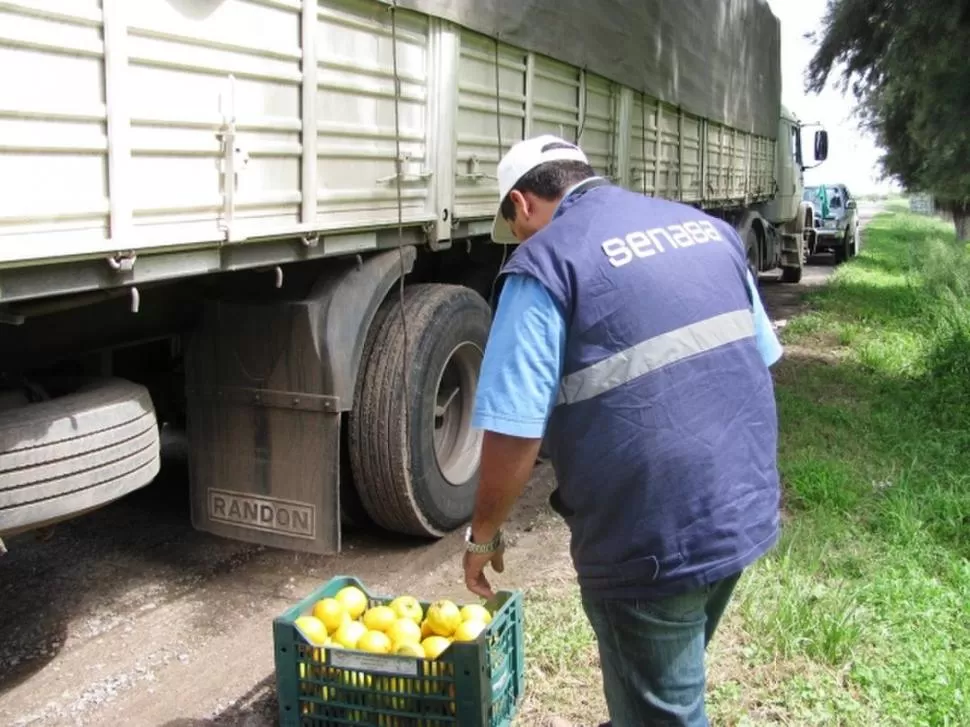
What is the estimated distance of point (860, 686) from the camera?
344cm

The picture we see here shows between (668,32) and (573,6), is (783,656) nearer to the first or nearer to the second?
(573,6)

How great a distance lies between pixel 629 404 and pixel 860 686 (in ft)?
6.12

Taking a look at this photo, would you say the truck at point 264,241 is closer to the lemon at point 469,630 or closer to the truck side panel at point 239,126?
the truck side panel at point 239,126

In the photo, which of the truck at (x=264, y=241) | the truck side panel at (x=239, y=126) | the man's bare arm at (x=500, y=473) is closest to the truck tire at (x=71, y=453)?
the truck at (x=264, y=241)

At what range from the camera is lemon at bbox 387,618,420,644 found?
2.97 metres

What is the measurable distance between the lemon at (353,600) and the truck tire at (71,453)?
2.36ft

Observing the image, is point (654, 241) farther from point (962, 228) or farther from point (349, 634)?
point (962, 228)

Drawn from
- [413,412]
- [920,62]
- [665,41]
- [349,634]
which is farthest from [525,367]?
[920,62]

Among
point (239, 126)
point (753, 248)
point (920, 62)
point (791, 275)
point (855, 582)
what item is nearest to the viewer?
point (239, 126)

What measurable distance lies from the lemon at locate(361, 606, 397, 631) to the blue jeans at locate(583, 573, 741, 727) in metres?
0.86

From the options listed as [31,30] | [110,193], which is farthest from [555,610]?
[31,30]

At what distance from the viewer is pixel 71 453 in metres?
2.99

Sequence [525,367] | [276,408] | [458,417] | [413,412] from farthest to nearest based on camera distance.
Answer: [458,417], [413,412], [276,408], [525,367]

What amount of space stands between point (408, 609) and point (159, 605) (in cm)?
149
